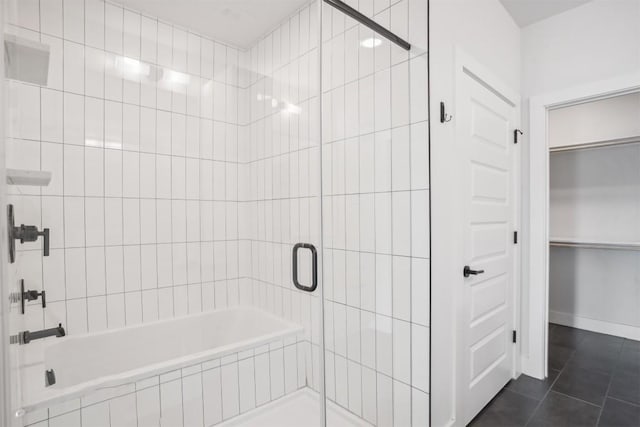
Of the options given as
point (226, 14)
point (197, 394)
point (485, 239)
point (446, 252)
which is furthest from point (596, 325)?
point (226, 14)

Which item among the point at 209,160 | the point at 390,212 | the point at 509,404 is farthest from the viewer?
the point at 209,160

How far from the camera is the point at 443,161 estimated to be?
1601mm

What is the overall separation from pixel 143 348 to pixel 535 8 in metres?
3.61

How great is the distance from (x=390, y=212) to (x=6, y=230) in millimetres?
1325

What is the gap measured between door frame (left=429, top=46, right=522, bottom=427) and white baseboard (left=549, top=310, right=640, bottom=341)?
8.35ft

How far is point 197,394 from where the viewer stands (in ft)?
4.96

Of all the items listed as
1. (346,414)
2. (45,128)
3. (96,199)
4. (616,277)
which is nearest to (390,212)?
(346,414)

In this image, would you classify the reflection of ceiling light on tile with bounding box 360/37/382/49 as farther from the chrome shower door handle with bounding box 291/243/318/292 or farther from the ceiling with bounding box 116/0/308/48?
the chrome shower door handle with bounding box 291/243/318/292

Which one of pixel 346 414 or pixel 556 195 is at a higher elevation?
pixel 556 195

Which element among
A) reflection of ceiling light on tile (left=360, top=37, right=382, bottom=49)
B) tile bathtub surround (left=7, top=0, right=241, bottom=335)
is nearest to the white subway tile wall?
reflection of ceiling light on tile (left=360, top=37, right=382, bottom=49)

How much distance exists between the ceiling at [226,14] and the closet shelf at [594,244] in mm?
→ 3459

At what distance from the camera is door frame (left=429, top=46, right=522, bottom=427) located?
156 centimetres

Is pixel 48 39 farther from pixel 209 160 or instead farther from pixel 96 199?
pixel 209 160

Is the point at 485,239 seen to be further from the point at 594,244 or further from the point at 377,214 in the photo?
the point at 594,244
